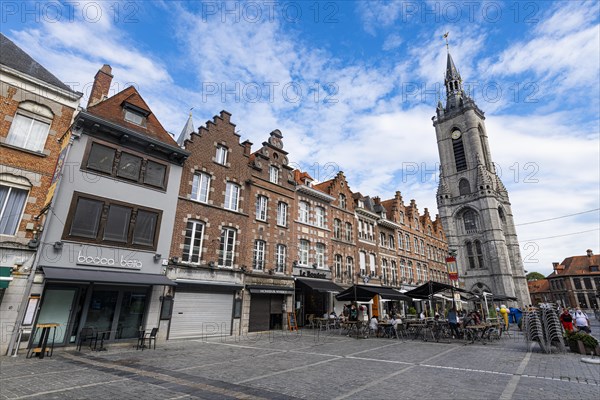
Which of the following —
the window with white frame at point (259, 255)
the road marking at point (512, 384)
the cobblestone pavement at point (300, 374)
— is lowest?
the cobblestone pavement at point (300, 374)

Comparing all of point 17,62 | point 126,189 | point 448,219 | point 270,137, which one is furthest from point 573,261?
point 17,62

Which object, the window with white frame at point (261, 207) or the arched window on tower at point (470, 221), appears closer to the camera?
the window with white frame at point (261, 207)

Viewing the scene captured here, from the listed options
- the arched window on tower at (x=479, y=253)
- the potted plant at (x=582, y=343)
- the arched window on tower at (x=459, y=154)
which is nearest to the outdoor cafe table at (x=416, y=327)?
the potted plant at (x=582, y=343)

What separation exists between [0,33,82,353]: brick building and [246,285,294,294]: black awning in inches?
389

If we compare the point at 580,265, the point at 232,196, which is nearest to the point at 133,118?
the point at 232,196

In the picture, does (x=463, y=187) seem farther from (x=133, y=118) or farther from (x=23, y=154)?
(x=23, y=154)

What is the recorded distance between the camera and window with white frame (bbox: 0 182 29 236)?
10.9m

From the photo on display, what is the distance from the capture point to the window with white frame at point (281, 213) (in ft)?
67.5

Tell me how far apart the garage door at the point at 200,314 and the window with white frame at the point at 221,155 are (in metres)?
→ 7.63

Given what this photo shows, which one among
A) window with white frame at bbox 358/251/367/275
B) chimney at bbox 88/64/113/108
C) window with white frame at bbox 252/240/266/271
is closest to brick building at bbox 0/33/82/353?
chimney at bbox 88/64/113/108

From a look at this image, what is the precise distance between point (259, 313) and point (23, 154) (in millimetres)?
13551

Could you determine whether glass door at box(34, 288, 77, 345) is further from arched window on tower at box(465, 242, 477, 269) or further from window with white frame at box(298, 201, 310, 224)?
arched window on tower at box(465, 242, 477, 269)

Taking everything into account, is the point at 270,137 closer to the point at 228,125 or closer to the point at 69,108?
the point at 228,125

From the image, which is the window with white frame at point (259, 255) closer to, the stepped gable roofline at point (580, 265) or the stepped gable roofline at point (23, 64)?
the stepped gable roofline at point (23, 64)
